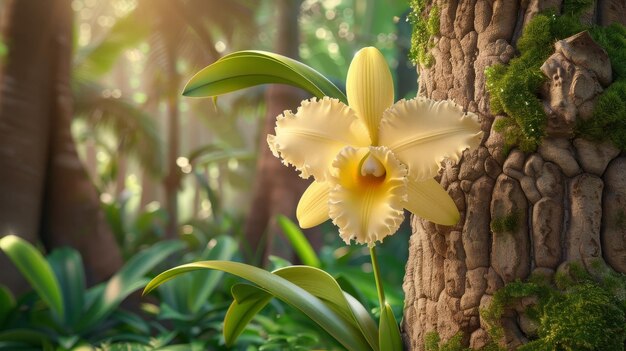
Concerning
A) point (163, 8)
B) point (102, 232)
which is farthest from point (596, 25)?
point (163, 8)

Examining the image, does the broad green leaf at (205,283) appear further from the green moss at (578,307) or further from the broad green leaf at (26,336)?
the green moss at (578,307)

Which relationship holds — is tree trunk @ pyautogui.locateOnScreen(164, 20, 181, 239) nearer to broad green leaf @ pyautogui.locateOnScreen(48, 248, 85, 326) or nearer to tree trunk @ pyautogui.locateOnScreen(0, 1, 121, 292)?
tree trunk @ pyautogui.locateOnScreen(0, 1, 121, 292)

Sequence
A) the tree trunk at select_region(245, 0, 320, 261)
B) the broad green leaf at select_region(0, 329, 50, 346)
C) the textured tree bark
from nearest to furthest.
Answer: the broad green leaf at select_region(0, 329, 50, 346) → the textured tree bark → the tree trunk at select_region(245, 0, 320, 261)

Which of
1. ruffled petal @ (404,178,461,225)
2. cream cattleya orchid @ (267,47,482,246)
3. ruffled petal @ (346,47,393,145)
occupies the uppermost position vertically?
ruffled petal @ (346,47,393,145)

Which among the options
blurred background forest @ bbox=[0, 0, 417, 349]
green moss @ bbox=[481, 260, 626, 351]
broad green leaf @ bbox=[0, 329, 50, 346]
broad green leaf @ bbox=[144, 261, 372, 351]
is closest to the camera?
green moss @ bbox=[481, 260, 626, 351]

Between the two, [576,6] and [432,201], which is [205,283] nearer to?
[432,201]

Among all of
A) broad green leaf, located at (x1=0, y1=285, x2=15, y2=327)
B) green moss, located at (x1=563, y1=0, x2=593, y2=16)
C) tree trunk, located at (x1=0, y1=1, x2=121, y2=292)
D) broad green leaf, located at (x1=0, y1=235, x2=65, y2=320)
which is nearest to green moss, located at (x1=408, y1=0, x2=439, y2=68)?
green moss, located at (x1=563, y1=0, x2=593, y2=16)

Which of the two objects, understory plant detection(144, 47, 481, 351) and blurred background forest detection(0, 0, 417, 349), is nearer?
understory plant detection(144, 47, 481, 351)

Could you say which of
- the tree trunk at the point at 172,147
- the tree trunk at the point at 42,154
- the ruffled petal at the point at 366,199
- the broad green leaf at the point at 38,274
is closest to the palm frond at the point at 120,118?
the tree trunk at the point at 172,147
